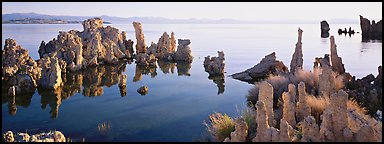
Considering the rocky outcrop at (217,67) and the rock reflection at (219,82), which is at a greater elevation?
the rocky outcrop at (217,67)

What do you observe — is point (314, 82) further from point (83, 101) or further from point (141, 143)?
point (83, 101)

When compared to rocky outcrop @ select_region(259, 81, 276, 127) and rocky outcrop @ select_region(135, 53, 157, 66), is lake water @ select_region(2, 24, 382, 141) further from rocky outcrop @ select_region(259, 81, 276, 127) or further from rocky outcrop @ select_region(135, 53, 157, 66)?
rocky outcrop @ select_region(135, 53, 157, 66)

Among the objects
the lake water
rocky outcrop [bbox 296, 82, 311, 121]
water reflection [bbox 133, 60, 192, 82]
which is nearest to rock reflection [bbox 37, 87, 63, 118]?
the lake water

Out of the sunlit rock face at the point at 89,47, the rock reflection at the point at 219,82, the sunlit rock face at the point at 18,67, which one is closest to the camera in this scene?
the sunlit rock face at the point at 18,67

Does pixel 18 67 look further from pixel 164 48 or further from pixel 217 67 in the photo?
pixel 164 48

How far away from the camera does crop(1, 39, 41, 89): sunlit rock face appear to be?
22253 millimetres

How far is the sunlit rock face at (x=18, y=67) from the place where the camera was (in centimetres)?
2225

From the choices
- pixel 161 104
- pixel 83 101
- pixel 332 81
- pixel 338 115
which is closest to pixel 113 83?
pixel 83 101

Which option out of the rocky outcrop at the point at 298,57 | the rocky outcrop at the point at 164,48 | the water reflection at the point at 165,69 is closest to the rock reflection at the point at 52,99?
the water reflection at the point at 165,69

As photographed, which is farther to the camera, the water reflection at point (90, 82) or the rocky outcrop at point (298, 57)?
the rocky outcrop at point (298, 57)

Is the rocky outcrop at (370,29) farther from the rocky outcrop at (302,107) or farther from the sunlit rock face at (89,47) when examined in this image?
the rocky outcrop at (302,107)

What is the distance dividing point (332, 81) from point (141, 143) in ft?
22.3

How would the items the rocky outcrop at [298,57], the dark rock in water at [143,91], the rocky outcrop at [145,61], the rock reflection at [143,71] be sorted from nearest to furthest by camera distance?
the rocky outcrop at [298,57]
the dark rock in water at [143,91]
the rock reflection at [143,71]
the rocky outcrop at [145,61]

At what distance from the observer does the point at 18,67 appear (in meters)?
25.1
